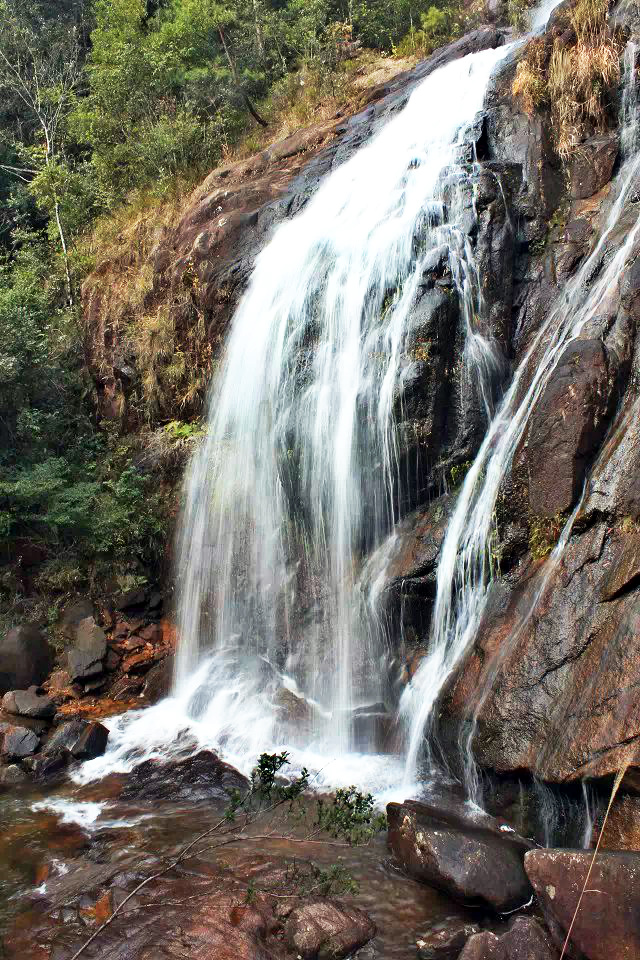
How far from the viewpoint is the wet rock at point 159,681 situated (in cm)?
872

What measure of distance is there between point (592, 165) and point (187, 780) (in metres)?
7.95

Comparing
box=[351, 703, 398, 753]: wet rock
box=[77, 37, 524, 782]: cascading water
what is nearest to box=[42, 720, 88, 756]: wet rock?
box=[77, 37, 524, 782]: cascading water

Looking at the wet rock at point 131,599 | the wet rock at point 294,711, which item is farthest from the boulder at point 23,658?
the wet rock at point 294,711

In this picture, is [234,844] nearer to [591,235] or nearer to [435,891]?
[435,891]

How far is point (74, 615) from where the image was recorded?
32.1 ft

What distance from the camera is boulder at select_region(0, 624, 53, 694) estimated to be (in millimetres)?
8727

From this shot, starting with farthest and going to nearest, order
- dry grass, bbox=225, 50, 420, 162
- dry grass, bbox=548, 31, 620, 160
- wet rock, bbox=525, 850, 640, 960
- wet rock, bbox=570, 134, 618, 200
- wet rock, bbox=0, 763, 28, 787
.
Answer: dry grass, bbox=225, 50, 420, 162, dry grass, bbox=548, 31, 620, 160, wet rock, bbox=570, 134, 618, 200, wet rock, bbox=0, 763, 28, 787, wet rock, bbox=525, 850, 640, 960

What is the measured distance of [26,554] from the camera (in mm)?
10398

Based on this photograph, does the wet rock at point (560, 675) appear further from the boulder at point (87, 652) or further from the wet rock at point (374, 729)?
the boulder at point (87, 652)

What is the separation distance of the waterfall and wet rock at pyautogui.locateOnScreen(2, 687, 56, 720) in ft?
14.2

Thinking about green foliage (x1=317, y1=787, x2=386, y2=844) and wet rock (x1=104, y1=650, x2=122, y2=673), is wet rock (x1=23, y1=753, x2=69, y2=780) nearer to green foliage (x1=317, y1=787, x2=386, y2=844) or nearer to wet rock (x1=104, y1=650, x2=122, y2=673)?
wet rock (x1=104, y1=650, x2=122, y2=673)

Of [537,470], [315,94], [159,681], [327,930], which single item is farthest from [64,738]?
[315,94]

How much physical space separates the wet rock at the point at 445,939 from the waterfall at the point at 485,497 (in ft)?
5.09

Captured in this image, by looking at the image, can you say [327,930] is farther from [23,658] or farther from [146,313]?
[146,313]
